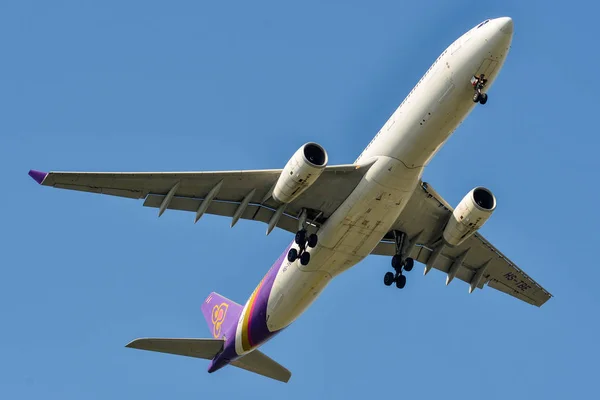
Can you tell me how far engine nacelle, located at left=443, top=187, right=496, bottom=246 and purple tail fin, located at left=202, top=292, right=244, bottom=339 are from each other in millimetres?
10185

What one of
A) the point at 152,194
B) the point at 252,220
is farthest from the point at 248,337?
the point at 152,194

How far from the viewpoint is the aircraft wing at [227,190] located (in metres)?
33.6

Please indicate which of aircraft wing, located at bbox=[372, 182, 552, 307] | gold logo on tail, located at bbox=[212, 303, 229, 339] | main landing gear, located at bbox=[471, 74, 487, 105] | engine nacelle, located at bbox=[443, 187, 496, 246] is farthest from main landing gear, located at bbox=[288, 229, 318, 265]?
gold logo on tail, located at bbox=[212, 303, 229, 339]

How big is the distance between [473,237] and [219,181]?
466 inches

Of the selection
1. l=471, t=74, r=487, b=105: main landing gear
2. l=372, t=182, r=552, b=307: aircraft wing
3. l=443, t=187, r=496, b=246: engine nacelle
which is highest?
l=471, t=74, r=487, b=105: main landing gear

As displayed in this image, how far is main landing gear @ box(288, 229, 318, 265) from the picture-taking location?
35.1 metres

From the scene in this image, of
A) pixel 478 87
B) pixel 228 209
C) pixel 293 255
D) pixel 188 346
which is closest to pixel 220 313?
pixel 188 346

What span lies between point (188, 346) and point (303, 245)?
8611mm

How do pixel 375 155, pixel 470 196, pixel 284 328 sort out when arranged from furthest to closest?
pixel 284 328, pixel 470 196, pixel 375 155

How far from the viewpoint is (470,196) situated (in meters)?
36.0

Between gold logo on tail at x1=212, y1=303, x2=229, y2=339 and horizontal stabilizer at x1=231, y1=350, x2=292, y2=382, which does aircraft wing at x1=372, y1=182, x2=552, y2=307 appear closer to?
horizontal stabilizer at x1=231, y1=350, x2=292, y2=382

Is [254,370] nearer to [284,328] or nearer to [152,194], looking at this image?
[284,328]

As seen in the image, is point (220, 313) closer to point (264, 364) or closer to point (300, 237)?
point (264, 364)

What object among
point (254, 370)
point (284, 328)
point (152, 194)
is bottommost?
point (254, 370)
